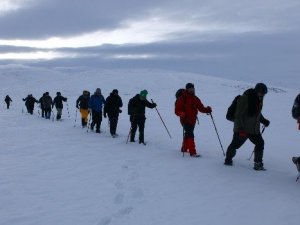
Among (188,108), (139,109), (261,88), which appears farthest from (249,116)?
(139,109)

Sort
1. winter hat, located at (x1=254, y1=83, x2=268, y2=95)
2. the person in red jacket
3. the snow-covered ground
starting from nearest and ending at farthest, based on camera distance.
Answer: the snow-covered ground < winter hat, located at (x1=254, y1=83, x2=268, y2=95) < the person in red jacket

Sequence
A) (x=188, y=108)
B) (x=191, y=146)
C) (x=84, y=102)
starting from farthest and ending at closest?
(x=84, y=102), (x=191, y=146), (x=188, y=108)

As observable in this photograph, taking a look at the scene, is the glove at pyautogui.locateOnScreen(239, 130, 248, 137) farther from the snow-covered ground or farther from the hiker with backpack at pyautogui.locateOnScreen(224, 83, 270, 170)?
the snow-covered ground

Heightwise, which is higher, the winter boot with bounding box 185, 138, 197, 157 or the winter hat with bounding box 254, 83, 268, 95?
the winter hat with bounding box 254, 83, 268, 95

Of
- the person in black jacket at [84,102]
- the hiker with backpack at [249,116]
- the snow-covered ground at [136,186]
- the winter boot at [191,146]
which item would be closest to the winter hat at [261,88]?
the hiker with backpack at [249,116]

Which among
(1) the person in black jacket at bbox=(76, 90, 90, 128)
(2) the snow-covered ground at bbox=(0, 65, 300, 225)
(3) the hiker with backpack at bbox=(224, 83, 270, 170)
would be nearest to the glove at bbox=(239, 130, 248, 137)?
(3) the hiker with backpack at bbox=(224, 83, 270, 170)

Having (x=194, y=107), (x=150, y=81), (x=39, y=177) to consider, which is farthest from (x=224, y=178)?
(x=150, y=81)

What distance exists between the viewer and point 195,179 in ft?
27.6

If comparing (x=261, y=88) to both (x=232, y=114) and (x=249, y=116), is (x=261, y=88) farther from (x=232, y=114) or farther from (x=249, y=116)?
(x=232, y=114)

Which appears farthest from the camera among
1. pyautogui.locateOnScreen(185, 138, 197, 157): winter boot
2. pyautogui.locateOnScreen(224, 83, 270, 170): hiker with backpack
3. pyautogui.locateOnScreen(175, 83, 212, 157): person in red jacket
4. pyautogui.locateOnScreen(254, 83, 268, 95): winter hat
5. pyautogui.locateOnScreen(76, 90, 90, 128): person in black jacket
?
pyautogui.locateOnScreen(76, 90, 90, 128): person in black jacket

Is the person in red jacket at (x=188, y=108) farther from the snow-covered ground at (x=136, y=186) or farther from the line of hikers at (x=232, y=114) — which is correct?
the snow-covered ground at (x=136, y=186)

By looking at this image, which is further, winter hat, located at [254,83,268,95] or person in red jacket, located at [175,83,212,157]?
person in red jacket, located at [175,83,212,157]

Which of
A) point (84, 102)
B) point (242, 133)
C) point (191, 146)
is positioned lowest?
point (191, 146)

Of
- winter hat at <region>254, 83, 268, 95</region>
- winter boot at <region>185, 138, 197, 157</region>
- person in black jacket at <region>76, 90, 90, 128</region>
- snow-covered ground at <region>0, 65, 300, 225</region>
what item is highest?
winter hat at <region>254, 83, 268, 95</region>
